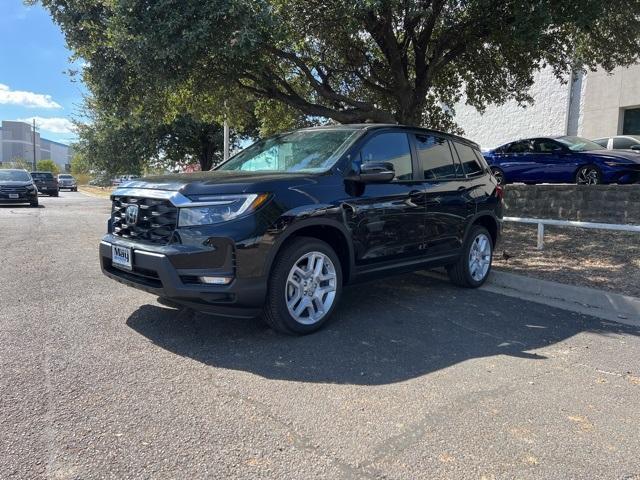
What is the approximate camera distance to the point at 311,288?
443 cm

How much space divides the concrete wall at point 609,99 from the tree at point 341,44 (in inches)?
362

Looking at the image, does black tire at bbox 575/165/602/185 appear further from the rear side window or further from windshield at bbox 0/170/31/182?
windshield at bbox 0/170/31/182

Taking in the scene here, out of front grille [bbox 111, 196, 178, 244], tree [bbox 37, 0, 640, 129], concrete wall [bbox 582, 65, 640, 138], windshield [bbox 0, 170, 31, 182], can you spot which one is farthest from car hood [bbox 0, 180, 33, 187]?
concrete wall [bbox 582, 65, 640, 138]

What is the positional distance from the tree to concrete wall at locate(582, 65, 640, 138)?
921cm

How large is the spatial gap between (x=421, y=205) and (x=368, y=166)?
107cm

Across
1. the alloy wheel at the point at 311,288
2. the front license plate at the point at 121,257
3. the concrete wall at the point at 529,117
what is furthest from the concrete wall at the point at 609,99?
the front license plate at the point at 121,257

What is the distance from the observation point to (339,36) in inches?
435

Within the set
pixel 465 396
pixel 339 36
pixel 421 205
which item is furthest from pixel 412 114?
pixel 465 396

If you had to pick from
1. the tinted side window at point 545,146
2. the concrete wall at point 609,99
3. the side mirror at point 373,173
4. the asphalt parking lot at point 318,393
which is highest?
Answer: the concrete wall at point 609,99

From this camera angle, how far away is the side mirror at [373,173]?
4.63 meters

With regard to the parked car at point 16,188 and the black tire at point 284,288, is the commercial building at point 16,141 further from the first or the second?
the black tire at point 284,288

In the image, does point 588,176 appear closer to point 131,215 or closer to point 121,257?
point 131,215

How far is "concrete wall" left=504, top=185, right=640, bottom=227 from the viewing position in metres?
10.4

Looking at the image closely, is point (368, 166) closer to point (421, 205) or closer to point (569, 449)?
point (421, 205)
